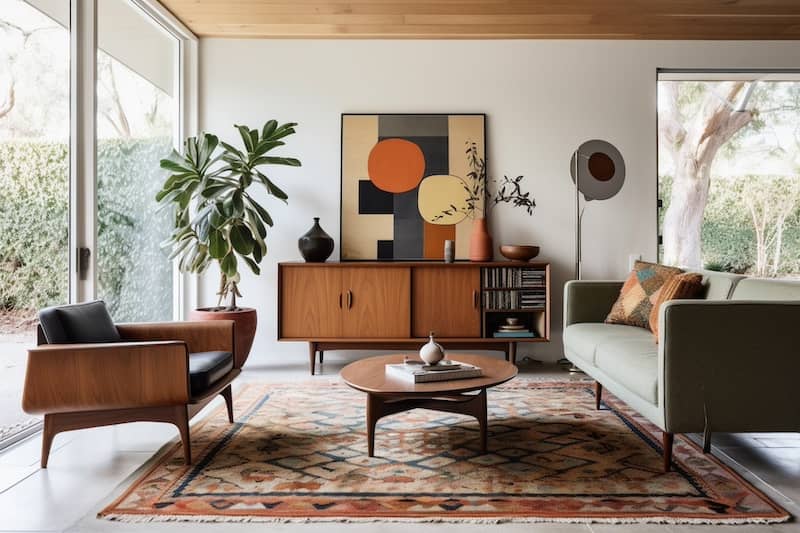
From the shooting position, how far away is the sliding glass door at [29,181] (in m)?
Result: 2.84

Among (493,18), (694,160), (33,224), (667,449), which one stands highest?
(493,18)

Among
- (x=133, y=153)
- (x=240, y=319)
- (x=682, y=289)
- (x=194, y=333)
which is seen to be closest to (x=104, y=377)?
(x=194, y=333)

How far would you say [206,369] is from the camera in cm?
269

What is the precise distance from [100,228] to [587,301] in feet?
10.1

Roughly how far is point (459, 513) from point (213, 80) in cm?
413

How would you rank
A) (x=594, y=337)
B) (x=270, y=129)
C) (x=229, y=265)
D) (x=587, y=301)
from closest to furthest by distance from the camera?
(x=594, y=337)
(x=587, y=301)
(x=229, y=265)
(x=270, y=129)

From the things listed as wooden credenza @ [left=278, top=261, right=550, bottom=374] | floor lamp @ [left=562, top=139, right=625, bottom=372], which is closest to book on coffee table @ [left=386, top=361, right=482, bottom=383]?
wooden credenza @ [left=278, top=261, right=550, bottom=374]

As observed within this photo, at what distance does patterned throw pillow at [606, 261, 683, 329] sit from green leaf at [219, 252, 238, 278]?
2.57 meters

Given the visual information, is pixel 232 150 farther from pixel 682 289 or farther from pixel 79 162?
pixel 682 289

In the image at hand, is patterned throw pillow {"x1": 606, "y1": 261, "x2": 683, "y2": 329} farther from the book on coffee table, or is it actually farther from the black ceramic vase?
the black ceramic vase

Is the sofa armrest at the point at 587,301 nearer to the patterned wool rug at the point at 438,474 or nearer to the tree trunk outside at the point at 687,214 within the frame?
the patterned wool rug at the point at 438,474

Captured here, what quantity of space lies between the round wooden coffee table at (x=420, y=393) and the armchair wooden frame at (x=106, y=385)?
2.40 feet

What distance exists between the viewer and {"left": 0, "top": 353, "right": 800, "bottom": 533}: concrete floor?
6.40 ft

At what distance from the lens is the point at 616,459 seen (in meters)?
2.58
